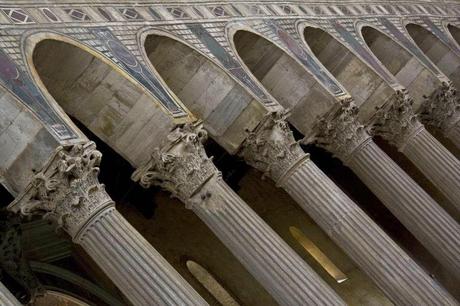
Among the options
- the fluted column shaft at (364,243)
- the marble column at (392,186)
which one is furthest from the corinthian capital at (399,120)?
the fluted column shaft at (364,243)

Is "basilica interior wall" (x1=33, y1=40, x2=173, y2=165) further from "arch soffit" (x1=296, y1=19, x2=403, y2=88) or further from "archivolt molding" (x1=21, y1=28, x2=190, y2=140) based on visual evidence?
"arch soffit" (x1=296, y1=19, x2=403, y2=88)

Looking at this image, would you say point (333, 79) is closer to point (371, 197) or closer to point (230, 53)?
point (230, 53)

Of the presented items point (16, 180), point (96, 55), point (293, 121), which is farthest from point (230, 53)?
point (16, 180)

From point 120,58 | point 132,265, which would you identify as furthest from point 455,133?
point 132,265

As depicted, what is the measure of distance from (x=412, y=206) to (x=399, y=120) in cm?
309

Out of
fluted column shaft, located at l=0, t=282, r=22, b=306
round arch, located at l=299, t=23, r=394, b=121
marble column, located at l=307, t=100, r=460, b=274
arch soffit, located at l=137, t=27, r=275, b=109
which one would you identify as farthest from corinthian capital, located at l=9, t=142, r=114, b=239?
round arch, located at l=299, t=23, r=394, b=121

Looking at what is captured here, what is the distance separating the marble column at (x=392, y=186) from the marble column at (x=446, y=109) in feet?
13.8

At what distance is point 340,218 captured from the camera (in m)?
14.1

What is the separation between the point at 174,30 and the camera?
626 inches

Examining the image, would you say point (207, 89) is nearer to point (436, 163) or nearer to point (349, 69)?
point (349, 69)

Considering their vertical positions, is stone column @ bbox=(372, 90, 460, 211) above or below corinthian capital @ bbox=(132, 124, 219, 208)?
above

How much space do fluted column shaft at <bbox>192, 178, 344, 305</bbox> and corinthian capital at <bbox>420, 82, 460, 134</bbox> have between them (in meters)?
9.28

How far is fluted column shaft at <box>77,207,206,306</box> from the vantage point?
10703mm

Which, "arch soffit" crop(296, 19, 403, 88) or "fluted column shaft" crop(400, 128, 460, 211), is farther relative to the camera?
"arch soffit" crop(296, 19, 403, 88)
